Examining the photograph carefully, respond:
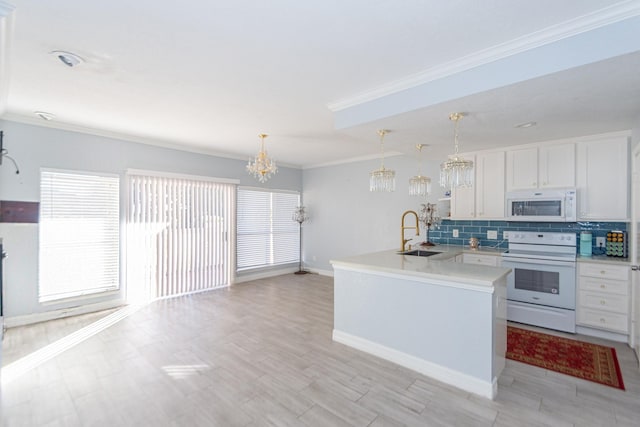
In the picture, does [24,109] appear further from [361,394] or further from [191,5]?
[361,394]

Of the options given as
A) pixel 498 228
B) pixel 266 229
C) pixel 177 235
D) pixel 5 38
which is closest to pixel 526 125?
pixel 498 228

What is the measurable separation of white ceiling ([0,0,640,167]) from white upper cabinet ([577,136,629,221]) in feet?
0.87

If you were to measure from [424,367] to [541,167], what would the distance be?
3.14 m

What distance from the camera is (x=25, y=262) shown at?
149 inches

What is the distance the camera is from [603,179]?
354cm

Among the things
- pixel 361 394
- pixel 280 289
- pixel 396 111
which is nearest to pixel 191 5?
pixel 396 111

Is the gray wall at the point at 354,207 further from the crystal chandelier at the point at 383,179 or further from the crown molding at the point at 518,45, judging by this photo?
the crown molding at the point at 518,45

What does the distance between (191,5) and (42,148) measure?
3.73 m

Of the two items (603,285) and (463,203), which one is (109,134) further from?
(603,285)

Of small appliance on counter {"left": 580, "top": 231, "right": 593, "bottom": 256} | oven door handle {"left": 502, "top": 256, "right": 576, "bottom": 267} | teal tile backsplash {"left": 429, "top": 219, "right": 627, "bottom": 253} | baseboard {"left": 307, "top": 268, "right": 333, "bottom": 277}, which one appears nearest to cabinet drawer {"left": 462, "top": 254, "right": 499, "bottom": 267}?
oven door handle {"left": 502, "top": 256, "right": 576, "bottom": 267}

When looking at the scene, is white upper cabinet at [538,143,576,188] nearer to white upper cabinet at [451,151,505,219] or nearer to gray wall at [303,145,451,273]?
white upper cabinet at [451,151,505,219]

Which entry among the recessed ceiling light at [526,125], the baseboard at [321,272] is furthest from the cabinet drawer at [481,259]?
the baseboard at [321,272]

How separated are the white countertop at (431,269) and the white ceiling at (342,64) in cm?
147

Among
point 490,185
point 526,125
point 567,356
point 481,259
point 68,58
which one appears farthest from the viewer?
point 490,185
